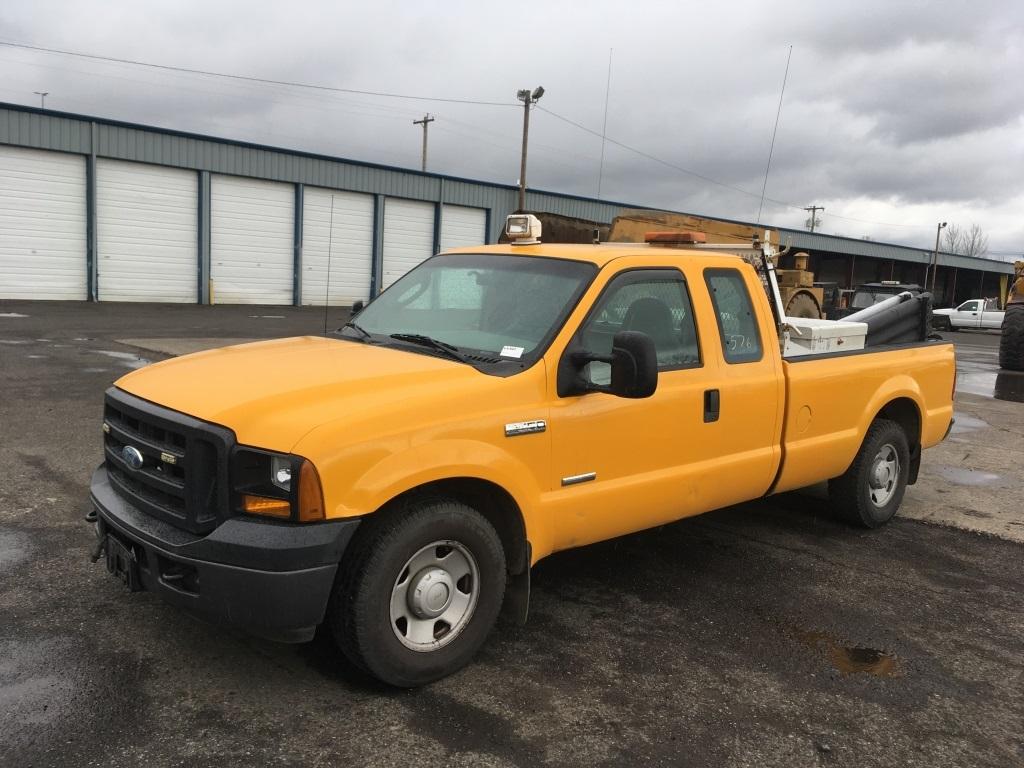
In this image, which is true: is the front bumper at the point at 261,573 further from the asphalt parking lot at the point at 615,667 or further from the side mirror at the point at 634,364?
the side mirror at the point at 634,364

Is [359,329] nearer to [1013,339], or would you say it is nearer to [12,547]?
[12,547]

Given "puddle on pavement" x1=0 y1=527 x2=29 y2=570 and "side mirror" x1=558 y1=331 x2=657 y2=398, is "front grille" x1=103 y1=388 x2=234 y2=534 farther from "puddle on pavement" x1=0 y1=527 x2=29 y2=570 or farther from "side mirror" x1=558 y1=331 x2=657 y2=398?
"side mirror" x1=558 y1=331 x2=657 y2=398

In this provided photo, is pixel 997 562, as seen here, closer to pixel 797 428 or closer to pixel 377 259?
pixel 797 428

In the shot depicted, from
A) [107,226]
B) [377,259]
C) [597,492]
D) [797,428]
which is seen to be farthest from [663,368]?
[377,259]

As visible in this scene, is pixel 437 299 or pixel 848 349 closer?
pixel 437 299

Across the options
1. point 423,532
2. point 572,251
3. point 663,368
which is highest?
point 572,251

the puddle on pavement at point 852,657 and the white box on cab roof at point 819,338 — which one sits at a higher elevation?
the white box on cab roof at point 819,338

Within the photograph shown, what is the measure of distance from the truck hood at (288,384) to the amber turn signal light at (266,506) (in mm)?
197

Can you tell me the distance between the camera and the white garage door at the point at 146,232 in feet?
87.2

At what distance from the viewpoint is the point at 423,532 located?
3246 mm

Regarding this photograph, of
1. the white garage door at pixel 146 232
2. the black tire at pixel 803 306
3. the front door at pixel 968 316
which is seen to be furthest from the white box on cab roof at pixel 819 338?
the front door at pixel 968 316

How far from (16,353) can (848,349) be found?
1208 centimetres

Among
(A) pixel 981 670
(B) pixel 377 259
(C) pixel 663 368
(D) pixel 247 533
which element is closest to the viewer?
(D) pixel 247 533

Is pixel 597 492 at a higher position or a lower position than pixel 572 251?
lower
